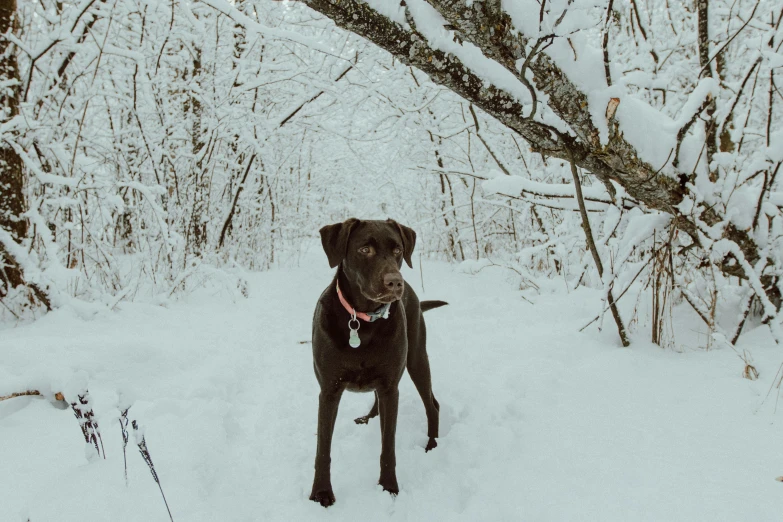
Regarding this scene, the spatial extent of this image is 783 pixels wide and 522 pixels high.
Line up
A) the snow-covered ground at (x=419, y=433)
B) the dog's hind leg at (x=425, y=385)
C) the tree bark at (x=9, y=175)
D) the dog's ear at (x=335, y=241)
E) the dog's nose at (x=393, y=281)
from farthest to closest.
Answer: the tree bark at (x=9, y=175)
the dog's hind leg at (x=425, y=385)
the dog's ear at (x=335, y=241)
the dog's nose at (x=393, y=281)
the snow-covered ground at (x=419, y=433)

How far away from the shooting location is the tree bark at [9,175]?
3.71 m

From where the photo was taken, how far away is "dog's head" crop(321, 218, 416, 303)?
230 cm

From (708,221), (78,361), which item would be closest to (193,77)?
(78,361)

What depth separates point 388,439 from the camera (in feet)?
7.52

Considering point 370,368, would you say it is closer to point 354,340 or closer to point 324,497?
point 354,340

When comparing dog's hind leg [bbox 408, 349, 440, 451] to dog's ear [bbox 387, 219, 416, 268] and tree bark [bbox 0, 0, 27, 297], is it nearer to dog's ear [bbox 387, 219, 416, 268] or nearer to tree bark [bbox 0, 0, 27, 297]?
dog's ear [bbox 387, 219, 416, 268]

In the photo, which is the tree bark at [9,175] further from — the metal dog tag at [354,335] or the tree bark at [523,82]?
the tree bark at [523,82]

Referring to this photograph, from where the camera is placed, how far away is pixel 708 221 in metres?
3.04

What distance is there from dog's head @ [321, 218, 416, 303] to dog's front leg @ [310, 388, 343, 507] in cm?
57

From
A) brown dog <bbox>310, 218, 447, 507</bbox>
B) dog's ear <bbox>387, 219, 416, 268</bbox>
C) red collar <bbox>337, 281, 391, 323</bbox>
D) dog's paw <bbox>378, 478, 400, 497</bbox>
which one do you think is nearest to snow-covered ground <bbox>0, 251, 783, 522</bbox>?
dog's paw <bbox>378, 478, 400, 497</bbox>

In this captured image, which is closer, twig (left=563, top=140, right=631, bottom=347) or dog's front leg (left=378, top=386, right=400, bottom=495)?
dog's front leg (left=378, top=386, right=400, bottom=495)

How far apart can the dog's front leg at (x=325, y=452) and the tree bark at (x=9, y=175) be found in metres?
3.06

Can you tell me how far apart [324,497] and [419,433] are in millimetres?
818

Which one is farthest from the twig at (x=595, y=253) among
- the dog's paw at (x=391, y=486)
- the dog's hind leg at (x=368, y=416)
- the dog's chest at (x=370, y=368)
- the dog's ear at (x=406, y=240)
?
the dog's paw at (x=391, y=486)
